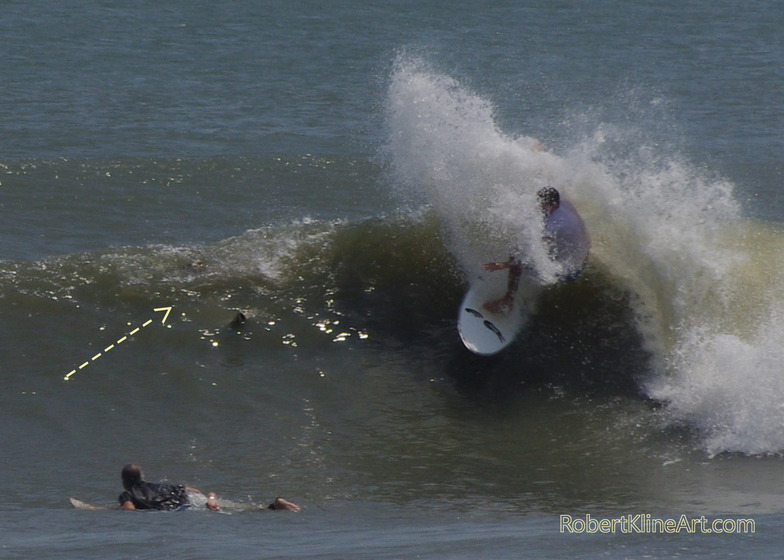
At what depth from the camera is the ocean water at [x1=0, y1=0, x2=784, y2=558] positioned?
7527mm

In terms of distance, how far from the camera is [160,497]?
781 centimetres

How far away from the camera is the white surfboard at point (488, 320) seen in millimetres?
10625

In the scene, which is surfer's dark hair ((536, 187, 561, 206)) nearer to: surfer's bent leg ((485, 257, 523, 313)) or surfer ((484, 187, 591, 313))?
surfer ((484, 187, 591, 313))

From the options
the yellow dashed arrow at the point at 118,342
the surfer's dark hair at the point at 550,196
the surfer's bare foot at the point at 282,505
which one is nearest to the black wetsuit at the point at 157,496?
the surfer's bare foot at the point at 282,505

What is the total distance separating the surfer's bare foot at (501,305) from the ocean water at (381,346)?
352 millimetres

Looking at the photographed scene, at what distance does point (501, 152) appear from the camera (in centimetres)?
1137

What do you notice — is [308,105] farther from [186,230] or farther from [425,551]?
[425,551]

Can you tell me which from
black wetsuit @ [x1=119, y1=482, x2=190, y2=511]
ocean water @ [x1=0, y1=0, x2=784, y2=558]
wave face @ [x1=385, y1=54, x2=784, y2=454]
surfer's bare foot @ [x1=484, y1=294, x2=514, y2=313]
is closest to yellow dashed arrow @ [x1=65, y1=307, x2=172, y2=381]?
ocean water @ [x1=0, y1=0, x2=784, y2=558]

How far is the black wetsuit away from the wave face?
4200 millimetres

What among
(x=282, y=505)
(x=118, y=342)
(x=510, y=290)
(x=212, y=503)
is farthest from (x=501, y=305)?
(x=212, y=503)

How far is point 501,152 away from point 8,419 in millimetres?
5453

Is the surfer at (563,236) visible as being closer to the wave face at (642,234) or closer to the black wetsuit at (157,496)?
Answer: the wave face at (642,234)

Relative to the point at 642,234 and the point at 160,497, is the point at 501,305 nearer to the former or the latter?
the point at 642,234

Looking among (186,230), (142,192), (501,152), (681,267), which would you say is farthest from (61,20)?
(681,267)
